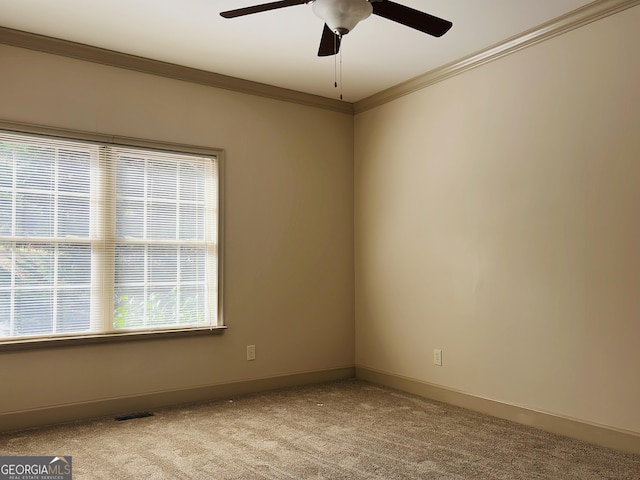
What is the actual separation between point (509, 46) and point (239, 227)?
8.00 ft

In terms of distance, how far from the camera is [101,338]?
3924 mm

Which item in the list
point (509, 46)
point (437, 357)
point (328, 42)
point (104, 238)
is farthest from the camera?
point (437, 357)

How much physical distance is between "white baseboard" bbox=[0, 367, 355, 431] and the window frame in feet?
1.39

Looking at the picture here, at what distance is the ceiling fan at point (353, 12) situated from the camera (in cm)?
260

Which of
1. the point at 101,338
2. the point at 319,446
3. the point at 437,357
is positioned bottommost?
the point at 319,446

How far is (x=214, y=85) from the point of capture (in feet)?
15.0

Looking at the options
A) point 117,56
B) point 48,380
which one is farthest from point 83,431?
point 117,56

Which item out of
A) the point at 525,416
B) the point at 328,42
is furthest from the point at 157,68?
the point at 525,416

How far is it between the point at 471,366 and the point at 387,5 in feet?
8.70

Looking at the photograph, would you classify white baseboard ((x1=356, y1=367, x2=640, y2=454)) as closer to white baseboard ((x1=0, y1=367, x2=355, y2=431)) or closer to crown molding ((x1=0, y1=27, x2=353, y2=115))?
white baseboard ((x1=0, y1=367, x2=355, y2=431))

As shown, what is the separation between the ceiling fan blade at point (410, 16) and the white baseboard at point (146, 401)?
3.05 meters

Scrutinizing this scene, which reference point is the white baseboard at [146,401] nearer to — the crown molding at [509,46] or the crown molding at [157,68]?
the crown molding at [157,68]

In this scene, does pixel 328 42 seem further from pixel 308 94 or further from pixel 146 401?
pixel 146 401

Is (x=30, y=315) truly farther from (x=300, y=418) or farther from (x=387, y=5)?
(x=387, y=5)
